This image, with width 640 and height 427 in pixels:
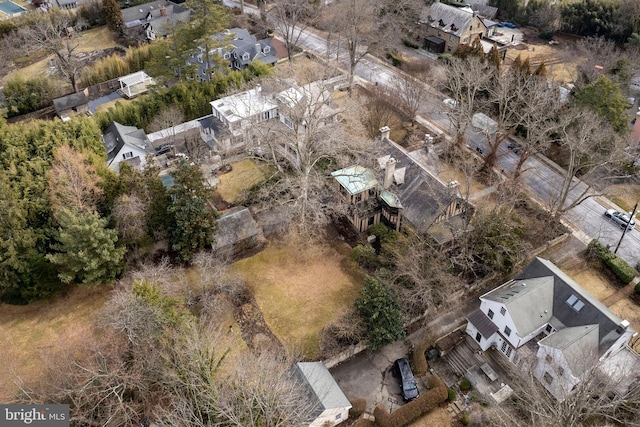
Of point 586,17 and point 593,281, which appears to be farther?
point 586,17

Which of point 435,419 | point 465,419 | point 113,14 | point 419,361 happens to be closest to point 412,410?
point 435,419

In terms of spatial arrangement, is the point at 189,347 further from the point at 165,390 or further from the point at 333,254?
the point at 333,254

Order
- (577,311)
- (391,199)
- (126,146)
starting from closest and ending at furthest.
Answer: (577,311) < (391,199) < (126,146)

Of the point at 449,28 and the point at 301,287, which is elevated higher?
the point at 449,28

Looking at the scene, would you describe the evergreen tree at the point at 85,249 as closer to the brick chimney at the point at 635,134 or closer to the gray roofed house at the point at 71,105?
the gray roofed house at the point at 71,105

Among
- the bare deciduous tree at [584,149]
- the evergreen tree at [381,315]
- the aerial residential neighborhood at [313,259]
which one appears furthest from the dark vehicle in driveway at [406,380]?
the bare deciduous tree at [584,149]

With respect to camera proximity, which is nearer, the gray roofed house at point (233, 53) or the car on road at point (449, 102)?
the car on road at point (449, 102)

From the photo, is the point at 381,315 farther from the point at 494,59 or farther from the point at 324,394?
the point at 494,59
